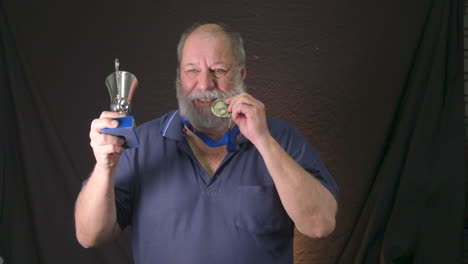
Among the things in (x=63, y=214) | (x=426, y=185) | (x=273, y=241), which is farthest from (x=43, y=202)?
(x=426, y=185)

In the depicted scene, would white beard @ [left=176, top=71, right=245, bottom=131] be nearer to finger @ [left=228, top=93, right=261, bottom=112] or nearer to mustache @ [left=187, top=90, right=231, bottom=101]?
mustache @ [left=187, top=90, right=231, bottom=101]

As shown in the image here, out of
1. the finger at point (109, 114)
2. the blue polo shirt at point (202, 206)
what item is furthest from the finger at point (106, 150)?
the blue polo shirt at point (202, 206)

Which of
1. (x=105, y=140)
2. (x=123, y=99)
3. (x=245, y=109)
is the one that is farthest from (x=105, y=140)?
(x=245, y=109)

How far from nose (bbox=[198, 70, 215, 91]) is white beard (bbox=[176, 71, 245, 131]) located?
2cm

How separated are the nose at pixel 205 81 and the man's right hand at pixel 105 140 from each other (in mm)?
544

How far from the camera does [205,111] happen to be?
2.14 metres

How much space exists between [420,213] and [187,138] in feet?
5.96

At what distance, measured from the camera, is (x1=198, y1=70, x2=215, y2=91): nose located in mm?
2107

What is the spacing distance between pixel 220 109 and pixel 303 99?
148cm

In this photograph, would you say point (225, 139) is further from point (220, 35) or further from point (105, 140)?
point (105, 140)

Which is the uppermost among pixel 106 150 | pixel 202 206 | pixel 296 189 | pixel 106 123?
pixel 106 123

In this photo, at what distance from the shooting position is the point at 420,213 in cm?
322

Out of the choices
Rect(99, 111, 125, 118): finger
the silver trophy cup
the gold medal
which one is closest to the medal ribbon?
the gold medal

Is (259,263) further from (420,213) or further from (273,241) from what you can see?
(420,213)
